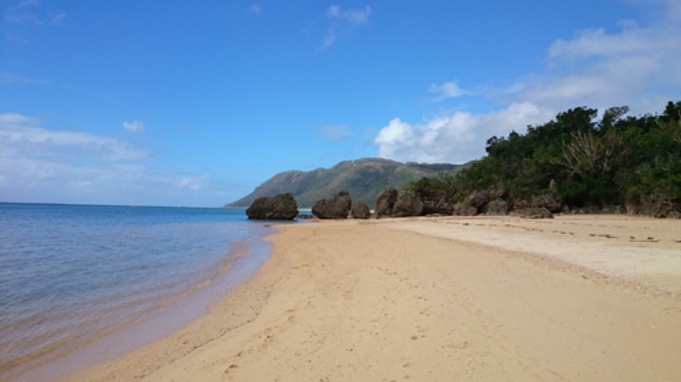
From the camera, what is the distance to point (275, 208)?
198 ft

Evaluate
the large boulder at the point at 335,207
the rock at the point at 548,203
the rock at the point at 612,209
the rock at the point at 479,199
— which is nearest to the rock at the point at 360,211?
the large boulder at the point at 335,207

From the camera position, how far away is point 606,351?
14.3 ft

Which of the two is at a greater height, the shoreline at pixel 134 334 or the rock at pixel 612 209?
the rock at pixel 612 209

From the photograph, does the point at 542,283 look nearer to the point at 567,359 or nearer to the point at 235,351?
the point at 567,359

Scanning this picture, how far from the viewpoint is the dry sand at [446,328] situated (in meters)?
4.20

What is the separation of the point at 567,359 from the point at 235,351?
171 inches

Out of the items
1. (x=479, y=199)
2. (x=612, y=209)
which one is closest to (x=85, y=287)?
(x=612, y=209)

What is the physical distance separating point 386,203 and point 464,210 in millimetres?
11620

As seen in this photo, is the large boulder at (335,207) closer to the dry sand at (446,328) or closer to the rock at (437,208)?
the rock at (437,208)

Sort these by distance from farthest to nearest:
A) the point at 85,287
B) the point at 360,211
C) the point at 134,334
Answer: the point at 360,211 → the point at 85,287 → the point at 134,334

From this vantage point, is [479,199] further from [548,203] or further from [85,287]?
[85,287]

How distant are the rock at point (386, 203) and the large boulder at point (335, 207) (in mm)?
6128

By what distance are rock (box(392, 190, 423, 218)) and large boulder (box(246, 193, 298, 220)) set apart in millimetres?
18675

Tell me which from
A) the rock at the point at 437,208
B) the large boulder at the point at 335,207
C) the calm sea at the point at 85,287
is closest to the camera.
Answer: the calm sea at the point at 85,287
